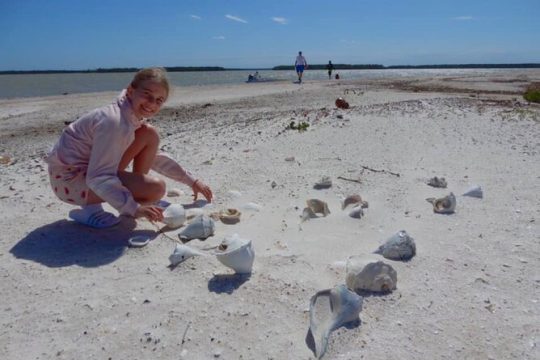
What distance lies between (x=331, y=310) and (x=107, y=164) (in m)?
1.59

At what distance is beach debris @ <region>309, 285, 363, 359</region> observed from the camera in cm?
191

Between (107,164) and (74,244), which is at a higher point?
(107,164)

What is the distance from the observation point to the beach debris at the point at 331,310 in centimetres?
191

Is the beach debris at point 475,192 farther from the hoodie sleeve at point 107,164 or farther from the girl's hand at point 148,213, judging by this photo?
the hoodie sleeve at point 107,164

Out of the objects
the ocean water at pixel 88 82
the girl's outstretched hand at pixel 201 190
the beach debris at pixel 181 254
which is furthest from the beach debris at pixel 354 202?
the ocean water at pixel 88 82

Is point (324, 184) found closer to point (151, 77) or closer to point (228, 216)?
point (228, 216)

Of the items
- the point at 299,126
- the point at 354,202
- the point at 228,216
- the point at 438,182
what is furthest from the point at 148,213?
the point at 299,126

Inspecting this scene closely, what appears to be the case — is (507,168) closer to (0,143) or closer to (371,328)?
(371,328)

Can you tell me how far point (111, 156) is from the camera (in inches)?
107

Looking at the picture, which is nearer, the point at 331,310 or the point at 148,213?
the point at 331,310

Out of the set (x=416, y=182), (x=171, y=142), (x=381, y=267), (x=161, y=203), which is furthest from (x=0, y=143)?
(x=381, y=267)

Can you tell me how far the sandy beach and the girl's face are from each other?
0.80 metres

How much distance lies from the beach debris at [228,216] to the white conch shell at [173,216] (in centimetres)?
30

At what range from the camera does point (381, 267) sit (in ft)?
7.23
